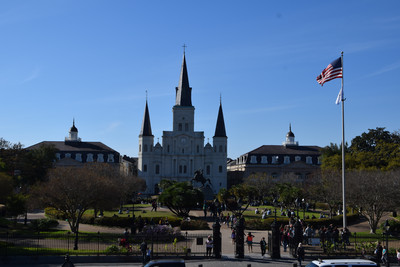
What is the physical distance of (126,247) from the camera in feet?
79.6

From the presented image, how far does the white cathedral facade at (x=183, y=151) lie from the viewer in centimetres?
9850

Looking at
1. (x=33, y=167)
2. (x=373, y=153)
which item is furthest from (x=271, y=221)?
(x=33, y=167)

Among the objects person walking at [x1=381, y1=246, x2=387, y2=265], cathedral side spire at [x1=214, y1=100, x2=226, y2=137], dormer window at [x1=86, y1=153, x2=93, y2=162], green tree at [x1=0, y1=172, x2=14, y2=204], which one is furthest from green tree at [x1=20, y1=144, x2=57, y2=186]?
person walking at [x1=381, y1=246, x2=387, y2=265]

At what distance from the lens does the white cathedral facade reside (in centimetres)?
9850

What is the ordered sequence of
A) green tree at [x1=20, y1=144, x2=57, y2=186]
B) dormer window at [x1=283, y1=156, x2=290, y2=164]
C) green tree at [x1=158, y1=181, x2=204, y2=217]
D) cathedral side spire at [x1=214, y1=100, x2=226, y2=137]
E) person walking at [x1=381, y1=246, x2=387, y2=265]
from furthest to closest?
dormer window at [x1=283, y1=156, x2=290, y2=164], cathedral side spire at [x1=214, y1=100, x2=226, y2=137], green tree at [x1=20, y1=144, x2=57, y2=186], green tree at [x1=158, y1=181, x2=204, y2=217], person walking at [x1=381, y1=246, x2=387, y2=265]

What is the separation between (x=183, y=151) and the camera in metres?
100

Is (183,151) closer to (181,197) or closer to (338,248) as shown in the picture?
(181,197)

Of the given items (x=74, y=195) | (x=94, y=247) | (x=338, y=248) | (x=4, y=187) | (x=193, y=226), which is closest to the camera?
(x=338, y=248)

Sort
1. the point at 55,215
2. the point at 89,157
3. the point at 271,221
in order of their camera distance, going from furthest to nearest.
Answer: the point at 89,157 → the point at 55,215 → the point at 271,221

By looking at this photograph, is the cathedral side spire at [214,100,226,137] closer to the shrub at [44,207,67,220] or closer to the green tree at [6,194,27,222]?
the shrub at [44,207,67,220]

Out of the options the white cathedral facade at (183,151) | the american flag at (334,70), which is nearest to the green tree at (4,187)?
the american flag at (334,70)

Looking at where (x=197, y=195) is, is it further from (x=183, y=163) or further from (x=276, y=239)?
(x=183, y=163)

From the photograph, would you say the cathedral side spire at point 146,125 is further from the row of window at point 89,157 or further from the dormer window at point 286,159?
the dormer window at point 286,159

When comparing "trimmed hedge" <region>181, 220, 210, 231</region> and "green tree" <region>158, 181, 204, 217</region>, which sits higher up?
"green tree" <region>158, 181, 204, 217</region>
